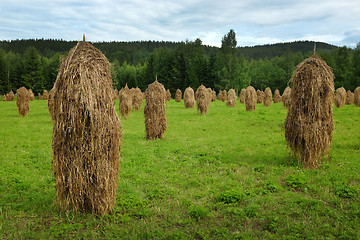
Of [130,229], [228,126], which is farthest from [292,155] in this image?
[228,126]

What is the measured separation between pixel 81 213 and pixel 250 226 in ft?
11.7

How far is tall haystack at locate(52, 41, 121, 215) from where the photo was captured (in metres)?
5.73

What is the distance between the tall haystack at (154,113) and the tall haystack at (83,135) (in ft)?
27.3

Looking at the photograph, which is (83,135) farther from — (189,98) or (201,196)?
(189,98)

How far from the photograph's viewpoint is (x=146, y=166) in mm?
9820

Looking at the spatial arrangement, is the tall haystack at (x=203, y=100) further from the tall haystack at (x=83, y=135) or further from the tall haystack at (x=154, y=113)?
the tall haystack at (x=83, y=135)

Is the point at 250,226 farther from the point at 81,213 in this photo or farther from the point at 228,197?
the point at 81,213

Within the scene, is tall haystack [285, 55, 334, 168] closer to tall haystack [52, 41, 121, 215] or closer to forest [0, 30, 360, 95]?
tall haystack [52, 41, 121, 215]

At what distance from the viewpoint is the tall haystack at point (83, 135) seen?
5.73 m

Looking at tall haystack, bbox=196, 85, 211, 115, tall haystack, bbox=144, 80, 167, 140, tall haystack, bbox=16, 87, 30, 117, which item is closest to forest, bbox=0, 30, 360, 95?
tall haystack, bbox=16, 87, 30, 117

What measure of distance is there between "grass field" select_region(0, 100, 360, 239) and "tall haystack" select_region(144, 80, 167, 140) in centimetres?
175

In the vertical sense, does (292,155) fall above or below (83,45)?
below

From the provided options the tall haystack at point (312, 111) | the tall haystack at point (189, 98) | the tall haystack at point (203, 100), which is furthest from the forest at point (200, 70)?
the tall haystack at point (312, 111)

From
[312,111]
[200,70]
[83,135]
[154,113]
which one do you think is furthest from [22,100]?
[200,70]
